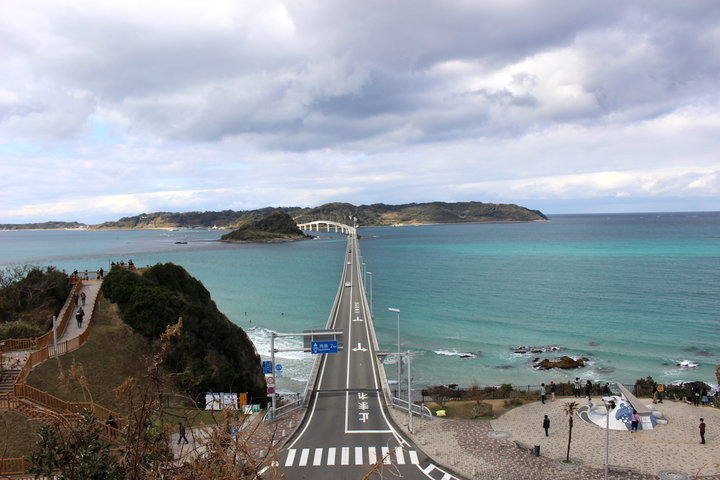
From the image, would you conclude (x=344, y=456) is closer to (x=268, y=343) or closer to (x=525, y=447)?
(x=525, y=447)

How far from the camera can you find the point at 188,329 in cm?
3216

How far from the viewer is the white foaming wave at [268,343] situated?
46250 mm

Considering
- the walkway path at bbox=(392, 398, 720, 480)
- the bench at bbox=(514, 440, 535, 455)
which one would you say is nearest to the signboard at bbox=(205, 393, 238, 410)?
the walkway path at bbox=(392, 398, 720, 480)

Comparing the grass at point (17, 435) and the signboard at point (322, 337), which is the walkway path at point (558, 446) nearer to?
the signboard at point (322, 337)

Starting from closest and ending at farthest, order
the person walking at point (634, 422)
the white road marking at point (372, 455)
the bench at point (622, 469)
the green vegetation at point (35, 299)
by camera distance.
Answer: the bench at point (622, 469)
the white road marking at point (372, 455)
the person walking at point (634, 422)
the green vegetation at point (35, 299)


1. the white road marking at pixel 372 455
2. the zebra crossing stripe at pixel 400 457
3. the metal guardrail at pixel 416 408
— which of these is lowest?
the metal guardrail at pixel 416 408

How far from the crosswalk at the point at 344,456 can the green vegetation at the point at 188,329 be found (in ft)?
31.3

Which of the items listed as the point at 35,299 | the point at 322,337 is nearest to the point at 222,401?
the point at 322,337

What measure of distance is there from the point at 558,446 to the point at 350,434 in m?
9.32

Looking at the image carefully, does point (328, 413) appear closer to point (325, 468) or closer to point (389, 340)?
point (325, 468)

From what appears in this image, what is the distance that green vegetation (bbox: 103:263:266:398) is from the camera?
2948 centimetres

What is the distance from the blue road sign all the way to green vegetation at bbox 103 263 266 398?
6259 millimetres

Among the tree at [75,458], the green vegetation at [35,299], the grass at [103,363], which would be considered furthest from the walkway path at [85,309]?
the tree at [75,458]

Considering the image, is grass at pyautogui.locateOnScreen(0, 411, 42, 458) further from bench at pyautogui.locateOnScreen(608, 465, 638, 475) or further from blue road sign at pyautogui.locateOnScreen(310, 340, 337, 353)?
bench at pyautogui.locateOnScreen(608, 465, 638, 475)
